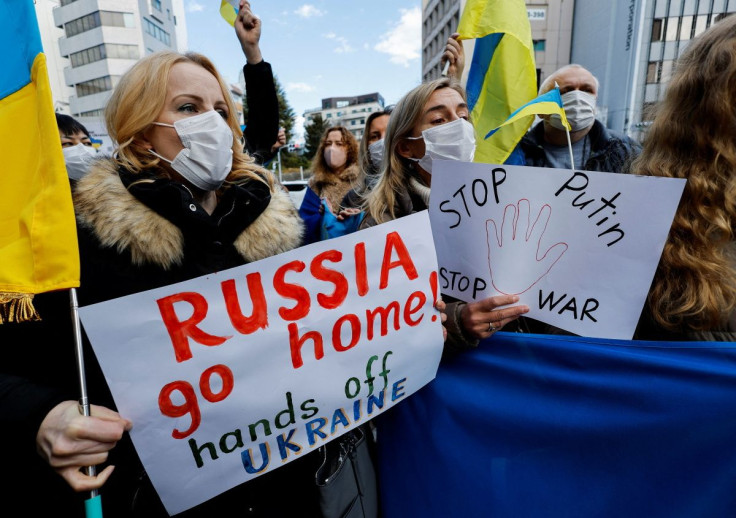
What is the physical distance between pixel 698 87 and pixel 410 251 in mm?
913

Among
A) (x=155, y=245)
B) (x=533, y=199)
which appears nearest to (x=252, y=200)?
(x=155, y=245)

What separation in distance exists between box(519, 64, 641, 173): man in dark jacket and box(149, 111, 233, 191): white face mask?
236 cm

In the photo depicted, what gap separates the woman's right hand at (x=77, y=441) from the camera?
2.82 ft

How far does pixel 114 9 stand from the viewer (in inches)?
1459

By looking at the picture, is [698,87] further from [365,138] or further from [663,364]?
[365,138]

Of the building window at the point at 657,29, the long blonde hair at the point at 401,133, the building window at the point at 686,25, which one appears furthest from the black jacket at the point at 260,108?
the building window at the point at 686,25

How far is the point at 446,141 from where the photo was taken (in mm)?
1958

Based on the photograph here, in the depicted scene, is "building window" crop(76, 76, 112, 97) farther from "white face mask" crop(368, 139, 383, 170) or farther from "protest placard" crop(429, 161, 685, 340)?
"protest placard" crop(429, 161, 685, 340)

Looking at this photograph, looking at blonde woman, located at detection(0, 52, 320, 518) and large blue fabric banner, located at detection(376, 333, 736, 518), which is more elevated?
blonde woman, located at detection(0, 52, 320, 518)

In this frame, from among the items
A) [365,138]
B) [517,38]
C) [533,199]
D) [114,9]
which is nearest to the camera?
[533,199]

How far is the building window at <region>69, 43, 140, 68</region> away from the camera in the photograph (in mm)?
37625

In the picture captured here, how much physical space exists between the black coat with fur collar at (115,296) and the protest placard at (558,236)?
2.13 feet

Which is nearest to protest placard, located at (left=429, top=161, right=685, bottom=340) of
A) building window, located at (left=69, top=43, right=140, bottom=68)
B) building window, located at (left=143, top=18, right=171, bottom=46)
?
building window, located at (left=69, top=43, right=140, bottom=68)

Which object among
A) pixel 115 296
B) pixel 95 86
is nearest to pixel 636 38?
pixel 115 296
